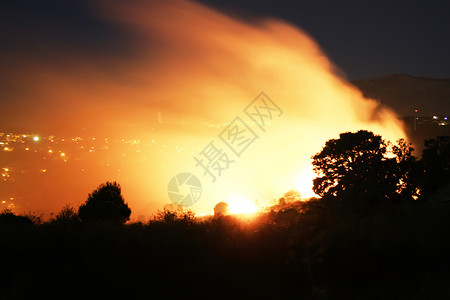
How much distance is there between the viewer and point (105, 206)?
981 inches

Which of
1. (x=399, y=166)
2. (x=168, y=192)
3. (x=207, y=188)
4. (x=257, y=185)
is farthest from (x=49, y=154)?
(x=399, y=166)

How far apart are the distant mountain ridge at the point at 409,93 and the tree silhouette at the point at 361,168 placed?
117m

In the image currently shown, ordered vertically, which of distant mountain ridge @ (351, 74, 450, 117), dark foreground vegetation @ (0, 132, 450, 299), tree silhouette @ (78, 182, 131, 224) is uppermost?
distant mountain ridge @ (351, 74, 450, 117)

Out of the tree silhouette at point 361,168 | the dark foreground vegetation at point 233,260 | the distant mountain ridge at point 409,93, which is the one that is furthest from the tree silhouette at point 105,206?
the distant mountain ridge at point 409,93

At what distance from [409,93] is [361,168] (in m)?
152

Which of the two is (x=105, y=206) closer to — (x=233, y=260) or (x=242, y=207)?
(x=233, y=260)

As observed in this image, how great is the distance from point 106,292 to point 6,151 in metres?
127

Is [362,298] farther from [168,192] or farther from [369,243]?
[168,192]

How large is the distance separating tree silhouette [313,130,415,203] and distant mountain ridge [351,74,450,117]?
116736 mm

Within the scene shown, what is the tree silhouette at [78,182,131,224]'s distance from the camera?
24.1 meters

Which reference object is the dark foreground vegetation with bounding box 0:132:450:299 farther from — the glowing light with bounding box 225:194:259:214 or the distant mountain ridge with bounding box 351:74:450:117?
the distant mountain ridge with bounding box 351:74:450:117

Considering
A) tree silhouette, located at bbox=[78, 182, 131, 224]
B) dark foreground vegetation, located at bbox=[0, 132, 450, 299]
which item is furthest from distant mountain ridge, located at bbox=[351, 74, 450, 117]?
dark foreground vegetation, located at bbox=[0, 132, 450, 299]

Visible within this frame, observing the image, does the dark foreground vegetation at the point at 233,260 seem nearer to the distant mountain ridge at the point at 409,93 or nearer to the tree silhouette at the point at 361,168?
the tree silhouette at the point at 361,168

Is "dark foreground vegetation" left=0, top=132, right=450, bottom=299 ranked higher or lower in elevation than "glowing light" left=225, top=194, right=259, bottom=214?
lower
